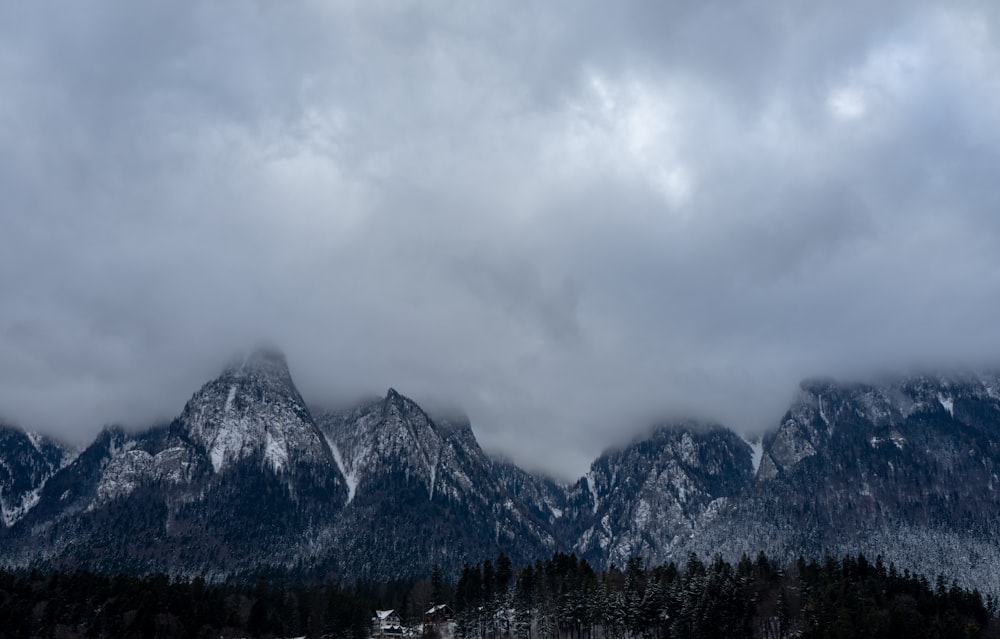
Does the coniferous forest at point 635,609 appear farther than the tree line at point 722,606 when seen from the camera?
Yes

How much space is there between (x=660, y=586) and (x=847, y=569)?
4461 cm

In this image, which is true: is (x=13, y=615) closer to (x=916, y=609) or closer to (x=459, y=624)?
(x=459, y=624)

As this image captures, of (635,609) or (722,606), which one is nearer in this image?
(722,606)

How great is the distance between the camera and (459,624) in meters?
192

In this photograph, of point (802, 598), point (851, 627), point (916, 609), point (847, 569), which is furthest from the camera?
point (847, 569)

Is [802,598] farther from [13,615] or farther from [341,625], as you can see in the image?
[13,615]

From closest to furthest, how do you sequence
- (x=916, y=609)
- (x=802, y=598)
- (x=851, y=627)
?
(x=851, y=627), (x=916, y=609), (x=802, y=598)

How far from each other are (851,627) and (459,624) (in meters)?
88.5

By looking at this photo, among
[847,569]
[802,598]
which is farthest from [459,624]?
[847,569]

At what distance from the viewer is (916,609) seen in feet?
515

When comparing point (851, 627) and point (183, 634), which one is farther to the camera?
point (183, 634)

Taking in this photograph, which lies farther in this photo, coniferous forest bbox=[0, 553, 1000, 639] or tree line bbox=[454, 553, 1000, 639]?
coniferous forest bbox=[0, 553, 1000, 639]

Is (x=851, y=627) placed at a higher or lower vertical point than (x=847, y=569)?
lower

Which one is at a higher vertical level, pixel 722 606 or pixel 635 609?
pixel 722 606
